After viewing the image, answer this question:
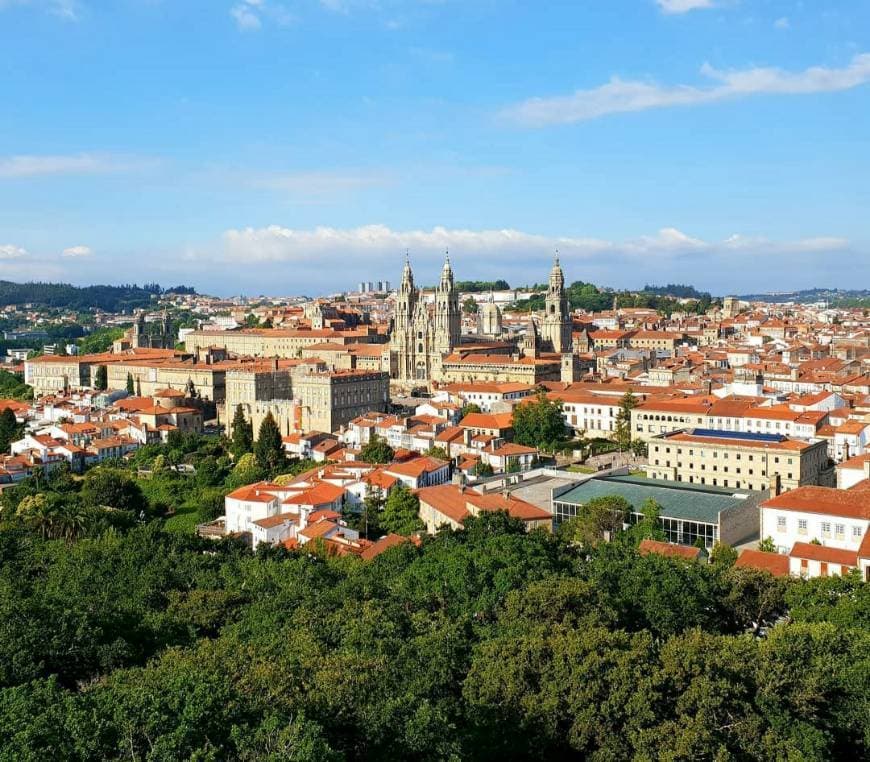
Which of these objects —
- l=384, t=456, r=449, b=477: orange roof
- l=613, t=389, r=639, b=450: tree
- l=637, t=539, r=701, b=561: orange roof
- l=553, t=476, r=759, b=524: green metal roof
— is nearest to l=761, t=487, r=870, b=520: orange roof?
l=553, t=476, r=759, b=524: green metal roof

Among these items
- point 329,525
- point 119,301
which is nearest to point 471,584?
point 329,525

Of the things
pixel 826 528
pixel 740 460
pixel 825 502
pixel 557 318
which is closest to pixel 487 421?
pixel 740 460

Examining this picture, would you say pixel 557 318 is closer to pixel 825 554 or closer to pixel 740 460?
pixel 740 460

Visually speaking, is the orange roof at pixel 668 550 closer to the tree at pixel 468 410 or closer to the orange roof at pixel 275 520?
the orange roof at pixel 275 520

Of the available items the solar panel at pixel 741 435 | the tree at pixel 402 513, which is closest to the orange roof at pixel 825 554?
the solar panel at pixel 741 435

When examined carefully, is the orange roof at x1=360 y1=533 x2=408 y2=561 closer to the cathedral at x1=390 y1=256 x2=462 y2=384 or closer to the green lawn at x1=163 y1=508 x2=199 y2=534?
the green lawn at x1=163 y1=508 x2=199 y2=534

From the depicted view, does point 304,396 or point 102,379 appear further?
point 102,379

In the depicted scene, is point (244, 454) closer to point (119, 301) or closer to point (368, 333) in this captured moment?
point (368, 333)
